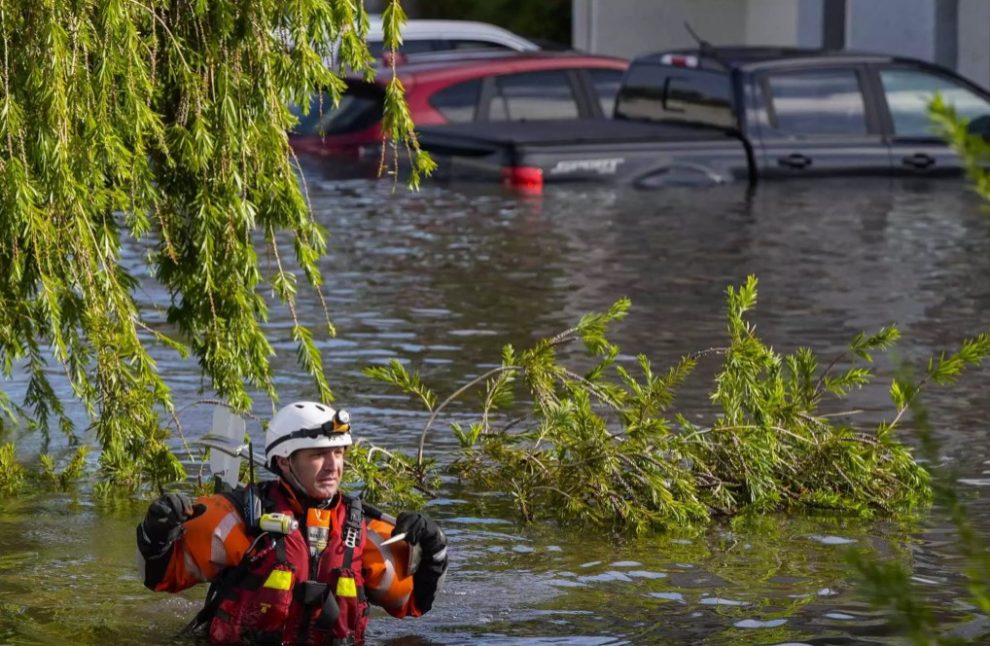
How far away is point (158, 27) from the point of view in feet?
29.1

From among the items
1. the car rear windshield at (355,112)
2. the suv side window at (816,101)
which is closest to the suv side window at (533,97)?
the car rear windshield at (355,112)

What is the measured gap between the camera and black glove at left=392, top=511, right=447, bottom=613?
6.55m

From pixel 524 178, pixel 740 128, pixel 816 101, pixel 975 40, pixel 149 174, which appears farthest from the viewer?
pixel 975 40

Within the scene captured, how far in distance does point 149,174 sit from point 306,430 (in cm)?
274

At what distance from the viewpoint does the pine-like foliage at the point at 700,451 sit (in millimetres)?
9102

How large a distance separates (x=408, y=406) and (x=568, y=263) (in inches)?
208

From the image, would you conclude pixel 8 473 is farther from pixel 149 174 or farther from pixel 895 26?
pixel 895 26

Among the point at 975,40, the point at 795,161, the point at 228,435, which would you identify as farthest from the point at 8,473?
the point at 975,40

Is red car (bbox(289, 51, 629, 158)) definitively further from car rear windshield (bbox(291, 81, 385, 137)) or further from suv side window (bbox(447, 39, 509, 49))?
suv side window (bbox(447, 39, 509, 49))

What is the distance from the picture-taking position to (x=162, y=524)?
6.30 meters

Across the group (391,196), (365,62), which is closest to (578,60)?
(391,196)

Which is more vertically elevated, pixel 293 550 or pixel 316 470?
pixel 316 470

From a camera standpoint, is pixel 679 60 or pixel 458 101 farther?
pixel 458 101

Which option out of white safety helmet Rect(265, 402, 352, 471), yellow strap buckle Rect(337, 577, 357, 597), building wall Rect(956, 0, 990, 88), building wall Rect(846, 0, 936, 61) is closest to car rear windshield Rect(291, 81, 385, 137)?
building wall Rect(846, 0, 936, 61)
